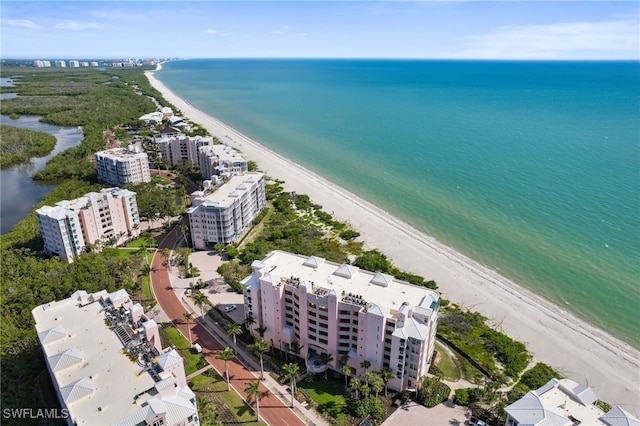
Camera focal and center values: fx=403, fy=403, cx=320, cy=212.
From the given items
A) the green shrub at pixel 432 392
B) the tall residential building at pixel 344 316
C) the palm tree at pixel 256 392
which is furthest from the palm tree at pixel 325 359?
the green shrub at pixel 432 392

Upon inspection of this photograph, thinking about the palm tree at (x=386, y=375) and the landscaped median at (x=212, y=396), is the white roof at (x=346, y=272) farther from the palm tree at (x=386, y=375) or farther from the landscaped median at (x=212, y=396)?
the landscaped median at (x=212, y=396)

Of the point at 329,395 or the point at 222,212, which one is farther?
the point at 222,212

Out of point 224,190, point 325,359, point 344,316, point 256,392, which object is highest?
point 224,190

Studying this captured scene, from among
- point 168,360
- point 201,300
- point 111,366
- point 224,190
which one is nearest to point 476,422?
point 168,360

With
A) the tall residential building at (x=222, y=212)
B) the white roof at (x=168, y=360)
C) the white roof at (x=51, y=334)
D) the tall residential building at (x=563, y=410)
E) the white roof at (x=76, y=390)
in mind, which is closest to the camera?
the tall residential building at (x=563, y=410)

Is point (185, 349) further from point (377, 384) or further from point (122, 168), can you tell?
point (122, 168)

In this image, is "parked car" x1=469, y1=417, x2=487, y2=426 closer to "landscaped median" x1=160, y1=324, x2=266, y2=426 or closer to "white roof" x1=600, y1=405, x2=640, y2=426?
"white roof" x1=600, y1=405, x2=640, y2=426

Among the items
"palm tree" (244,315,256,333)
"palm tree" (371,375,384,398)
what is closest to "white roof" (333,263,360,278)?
"palm tree" (244,315,256,333)
